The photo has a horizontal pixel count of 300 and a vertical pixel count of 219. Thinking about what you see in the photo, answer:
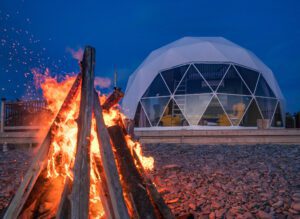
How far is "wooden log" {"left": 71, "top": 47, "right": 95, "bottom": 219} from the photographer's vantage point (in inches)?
84.4

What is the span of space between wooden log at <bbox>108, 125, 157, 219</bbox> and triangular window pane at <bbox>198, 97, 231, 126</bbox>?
11.9m

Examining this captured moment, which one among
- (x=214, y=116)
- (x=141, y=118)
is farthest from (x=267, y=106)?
(x=141, y=118)

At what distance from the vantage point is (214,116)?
1436 centimetres

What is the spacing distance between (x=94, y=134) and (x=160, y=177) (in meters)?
2.30

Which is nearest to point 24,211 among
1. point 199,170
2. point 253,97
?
point 199,170

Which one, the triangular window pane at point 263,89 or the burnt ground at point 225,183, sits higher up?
the triangular window pane at point 263,89

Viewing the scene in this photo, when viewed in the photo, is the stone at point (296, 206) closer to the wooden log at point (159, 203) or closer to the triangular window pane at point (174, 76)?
the wooden log at point (159, 203)

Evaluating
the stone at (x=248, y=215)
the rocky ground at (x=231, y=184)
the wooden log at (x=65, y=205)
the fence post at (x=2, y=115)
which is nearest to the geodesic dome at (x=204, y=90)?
the fence post at (x=2, y=115)

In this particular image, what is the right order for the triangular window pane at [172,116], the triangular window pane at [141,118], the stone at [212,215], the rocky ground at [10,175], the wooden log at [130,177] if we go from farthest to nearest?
the triangular window pane at [141,118] → the triangular window pane at [172,116] → the rocky ground at [10,175] → the stone at [212,215] → the wooden log at [130,177]

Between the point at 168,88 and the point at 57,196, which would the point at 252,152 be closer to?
the point at 57,196

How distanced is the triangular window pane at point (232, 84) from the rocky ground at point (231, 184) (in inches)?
338

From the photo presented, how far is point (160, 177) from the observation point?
4.64 metres

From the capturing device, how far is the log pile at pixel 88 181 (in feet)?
7.41

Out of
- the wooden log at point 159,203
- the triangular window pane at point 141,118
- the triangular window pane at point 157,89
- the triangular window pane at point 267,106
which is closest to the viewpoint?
the wooden log at point 159,203
